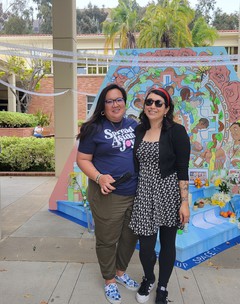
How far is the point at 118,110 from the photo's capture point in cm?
248

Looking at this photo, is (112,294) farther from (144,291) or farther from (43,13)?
(43,13)

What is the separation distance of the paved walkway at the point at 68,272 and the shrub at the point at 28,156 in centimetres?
477

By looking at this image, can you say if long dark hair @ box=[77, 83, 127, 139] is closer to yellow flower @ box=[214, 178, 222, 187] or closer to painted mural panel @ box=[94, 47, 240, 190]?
painted mural panel @ box=[94, 47, 240, 190]

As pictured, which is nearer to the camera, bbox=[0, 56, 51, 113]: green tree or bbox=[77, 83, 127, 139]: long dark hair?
bbox=[77, 83, 127, 139]: long dark hair

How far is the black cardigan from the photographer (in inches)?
92.0

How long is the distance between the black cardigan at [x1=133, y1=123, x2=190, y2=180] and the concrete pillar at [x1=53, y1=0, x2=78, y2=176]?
6.48m

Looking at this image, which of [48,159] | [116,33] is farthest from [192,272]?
[116,33]

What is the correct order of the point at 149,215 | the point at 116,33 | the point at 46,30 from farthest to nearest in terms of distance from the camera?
1. the point at 46,30
2. the point at 116,33
3. the point at 149,215

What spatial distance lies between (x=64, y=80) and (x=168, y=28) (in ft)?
39.7

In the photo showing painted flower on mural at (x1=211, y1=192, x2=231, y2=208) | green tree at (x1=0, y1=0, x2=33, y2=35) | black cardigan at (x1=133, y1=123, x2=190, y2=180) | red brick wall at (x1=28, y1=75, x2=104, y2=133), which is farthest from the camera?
green tree at (x1=0, y1=0, x2=33, y2=35)

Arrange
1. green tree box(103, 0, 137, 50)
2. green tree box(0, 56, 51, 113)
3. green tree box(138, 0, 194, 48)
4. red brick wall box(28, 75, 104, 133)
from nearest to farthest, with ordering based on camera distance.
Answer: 1. green tree box(138, 0, 194, 48)
2. green tree box(0, 56, 51, 113)
3. green tree box(103, 0, 137, 50)
4. red brick wall box(28, 75, 104, 133)

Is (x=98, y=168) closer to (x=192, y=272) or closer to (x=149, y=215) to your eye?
(x=149, y=215)

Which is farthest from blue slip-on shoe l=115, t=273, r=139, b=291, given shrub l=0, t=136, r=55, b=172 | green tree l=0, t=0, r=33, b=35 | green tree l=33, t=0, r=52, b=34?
green tree l=33, t=0, r=52, b=34

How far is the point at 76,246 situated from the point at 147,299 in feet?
4.75
